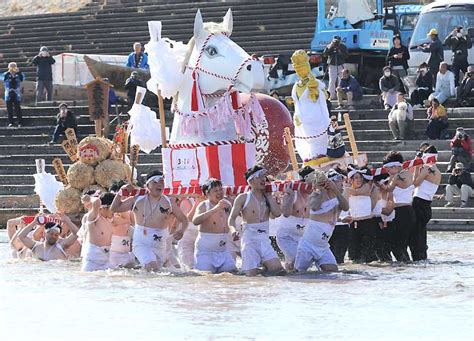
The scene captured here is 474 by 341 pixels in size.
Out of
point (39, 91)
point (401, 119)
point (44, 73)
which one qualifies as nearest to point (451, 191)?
point (401, 119)

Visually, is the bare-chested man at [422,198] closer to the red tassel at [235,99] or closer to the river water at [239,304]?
the river water at [239,304]

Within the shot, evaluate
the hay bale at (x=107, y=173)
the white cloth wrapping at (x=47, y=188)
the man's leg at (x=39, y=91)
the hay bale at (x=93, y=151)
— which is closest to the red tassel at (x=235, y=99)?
the hay bale at (x=107, y=173)

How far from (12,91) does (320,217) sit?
54.4 feet

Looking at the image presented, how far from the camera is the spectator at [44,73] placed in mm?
33625

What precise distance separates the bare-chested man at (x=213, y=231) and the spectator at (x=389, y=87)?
12.8 m

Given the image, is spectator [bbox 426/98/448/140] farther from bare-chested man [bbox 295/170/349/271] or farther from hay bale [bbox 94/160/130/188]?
bare-chested man [bbox 295/170/349/271]

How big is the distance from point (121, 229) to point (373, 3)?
17421 mm

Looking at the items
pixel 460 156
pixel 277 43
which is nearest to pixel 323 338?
pixel 460 156

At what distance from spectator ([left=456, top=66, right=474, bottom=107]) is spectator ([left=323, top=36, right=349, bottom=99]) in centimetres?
261

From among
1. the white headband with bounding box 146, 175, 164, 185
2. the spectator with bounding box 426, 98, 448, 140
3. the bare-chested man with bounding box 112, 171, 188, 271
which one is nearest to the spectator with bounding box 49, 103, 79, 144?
the spectator with bounding box 426, 98, 448, 140

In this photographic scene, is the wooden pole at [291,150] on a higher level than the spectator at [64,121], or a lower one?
lower

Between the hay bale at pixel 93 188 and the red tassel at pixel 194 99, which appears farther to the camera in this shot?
the hay bale at pixel 93 188

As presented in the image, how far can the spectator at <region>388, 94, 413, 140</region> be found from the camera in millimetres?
27953

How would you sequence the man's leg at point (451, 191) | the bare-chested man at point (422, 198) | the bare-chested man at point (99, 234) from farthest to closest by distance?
the man's leg at point (451, 191)
the bare-chested man at point (422, 198)
the bare-chested man at point (99, 234)
